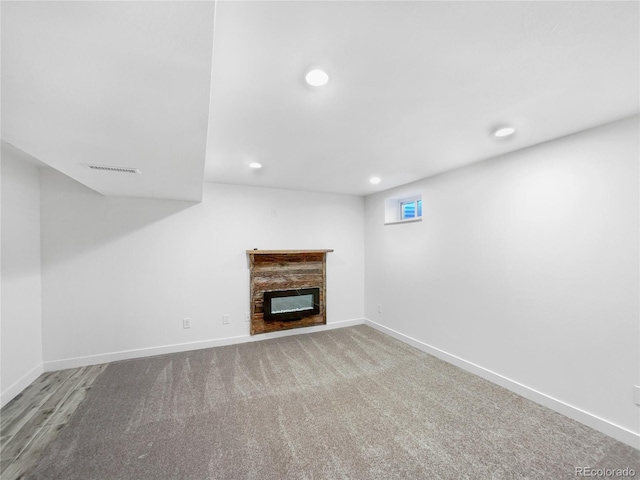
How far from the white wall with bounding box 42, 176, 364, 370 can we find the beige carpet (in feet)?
1.65

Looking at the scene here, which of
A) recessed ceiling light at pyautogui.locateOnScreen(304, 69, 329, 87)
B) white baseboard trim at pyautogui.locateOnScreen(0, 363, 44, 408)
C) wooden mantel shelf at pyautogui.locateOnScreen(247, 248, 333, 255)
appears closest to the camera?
recessed ceiling light at pyautogui.locateOnScreen(304, 69, 329, 87)

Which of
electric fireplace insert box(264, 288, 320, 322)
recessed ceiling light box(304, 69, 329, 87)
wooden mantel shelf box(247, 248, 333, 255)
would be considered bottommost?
electric fireplace insert box(264, 288, 320, 322)

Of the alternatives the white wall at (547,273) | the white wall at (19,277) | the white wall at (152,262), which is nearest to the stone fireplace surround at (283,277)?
the white wall at (152,262)

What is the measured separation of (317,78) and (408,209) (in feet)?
10.4

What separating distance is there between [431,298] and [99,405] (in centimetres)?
363

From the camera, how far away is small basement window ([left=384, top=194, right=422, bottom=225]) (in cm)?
399

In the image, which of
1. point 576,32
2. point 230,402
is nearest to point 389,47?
point 576,32

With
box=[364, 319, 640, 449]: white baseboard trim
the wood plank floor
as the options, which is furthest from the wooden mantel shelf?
the wood plank floor

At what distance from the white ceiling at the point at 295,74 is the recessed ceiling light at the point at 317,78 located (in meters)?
0.04

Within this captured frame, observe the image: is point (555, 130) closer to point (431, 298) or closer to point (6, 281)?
point (431, 298)

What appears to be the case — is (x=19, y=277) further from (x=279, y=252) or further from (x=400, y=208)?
(x=400, y=208)

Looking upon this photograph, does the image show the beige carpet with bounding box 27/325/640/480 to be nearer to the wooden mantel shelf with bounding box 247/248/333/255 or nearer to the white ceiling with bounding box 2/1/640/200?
the wooden mantel shelf with bounding box 247/248/333/255

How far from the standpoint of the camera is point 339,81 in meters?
1.38

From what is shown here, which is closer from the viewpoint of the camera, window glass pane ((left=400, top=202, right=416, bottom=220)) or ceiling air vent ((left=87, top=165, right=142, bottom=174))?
ceiling air vent ((left=87, top=165, right=142, bottom=174))
